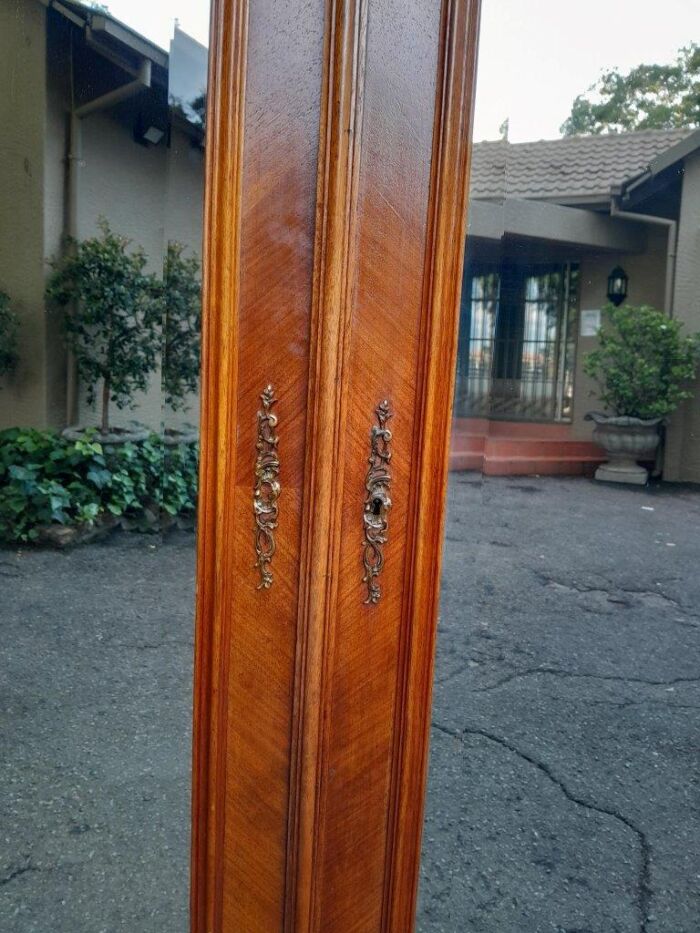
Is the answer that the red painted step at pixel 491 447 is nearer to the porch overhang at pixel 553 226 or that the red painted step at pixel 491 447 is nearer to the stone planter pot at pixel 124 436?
the porch overhang at pixel 553 226

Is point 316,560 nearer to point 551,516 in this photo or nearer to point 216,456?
point 216,456

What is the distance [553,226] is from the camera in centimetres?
228

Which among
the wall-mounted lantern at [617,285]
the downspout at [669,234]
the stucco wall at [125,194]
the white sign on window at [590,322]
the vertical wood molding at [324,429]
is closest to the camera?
the vertical wood molding at [324,429]

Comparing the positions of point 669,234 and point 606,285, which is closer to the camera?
point 669,234

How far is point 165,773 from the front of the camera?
1428 mm

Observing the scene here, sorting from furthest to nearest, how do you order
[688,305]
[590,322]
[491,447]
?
[590,322] → [688,305] → [491,447]

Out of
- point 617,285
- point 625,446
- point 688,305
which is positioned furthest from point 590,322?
point 625,446

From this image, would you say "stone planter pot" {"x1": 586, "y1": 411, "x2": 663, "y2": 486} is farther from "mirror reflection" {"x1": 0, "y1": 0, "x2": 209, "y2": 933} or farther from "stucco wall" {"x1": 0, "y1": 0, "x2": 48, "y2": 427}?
"stucco wall" {"x1": 0, "y1": 0, "x2": 48, "y2": 427}

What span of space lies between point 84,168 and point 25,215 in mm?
234

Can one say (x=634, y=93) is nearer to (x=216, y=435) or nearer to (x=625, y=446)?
(x=216, y=435)

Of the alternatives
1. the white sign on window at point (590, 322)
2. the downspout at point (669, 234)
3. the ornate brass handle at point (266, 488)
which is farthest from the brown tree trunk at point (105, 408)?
the white sign on window at point (590, 322)

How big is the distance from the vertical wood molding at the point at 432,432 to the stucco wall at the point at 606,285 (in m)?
3.98

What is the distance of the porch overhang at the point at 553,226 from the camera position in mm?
680

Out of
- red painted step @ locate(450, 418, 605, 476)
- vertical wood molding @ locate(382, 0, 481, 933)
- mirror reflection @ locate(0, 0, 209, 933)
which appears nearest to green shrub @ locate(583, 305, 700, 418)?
red painted step @ locate(450, 418, 605, 476)
